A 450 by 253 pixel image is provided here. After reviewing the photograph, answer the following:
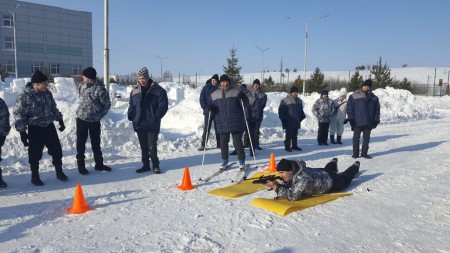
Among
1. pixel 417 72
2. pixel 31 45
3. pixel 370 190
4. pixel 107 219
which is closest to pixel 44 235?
pixel 107 219

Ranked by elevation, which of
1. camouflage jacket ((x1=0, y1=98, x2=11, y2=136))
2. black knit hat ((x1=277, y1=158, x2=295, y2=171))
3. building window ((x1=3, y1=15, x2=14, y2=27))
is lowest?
black knit hat ((x1=277, y1=158, x2=295, y2=171))

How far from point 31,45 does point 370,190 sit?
77.5m

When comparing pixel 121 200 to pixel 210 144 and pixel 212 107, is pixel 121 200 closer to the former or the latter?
pixel 212 107

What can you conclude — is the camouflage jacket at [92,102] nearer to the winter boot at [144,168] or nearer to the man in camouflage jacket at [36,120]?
the man in camouflage jacket at [36,120]

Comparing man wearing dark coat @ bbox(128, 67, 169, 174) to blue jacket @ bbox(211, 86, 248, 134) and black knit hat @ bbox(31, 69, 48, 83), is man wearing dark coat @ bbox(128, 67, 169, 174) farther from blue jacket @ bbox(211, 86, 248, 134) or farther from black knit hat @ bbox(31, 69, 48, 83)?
black knit hat @ bbox(31, 69, 48, 83)

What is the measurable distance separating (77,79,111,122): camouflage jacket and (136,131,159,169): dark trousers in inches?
38.2

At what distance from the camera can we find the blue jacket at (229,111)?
7688 mm

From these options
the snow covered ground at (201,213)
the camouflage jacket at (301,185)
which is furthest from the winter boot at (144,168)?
the camouflage jacket at (301,185)

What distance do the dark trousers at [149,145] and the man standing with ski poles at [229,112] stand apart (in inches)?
57.1

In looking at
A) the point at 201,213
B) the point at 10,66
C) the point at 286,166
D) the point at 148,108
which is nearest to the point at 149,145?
the point at 148,108

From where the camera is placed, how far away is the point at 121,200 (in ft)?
19.6

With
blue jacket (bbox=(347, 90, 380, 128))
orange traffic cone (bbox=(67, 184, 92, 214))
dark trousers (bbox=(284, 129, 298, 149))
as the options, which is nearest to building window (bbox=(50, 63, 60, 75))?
dark trousers (bbox=(284, 129, 298, 149))

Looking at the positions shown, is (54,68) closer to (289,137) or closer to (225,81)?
(289,137)

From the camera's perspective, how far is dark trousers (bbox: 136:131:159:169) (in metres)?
7.82
